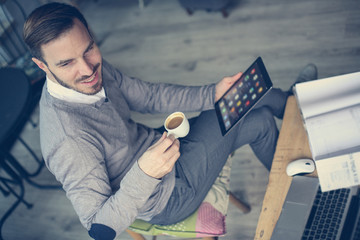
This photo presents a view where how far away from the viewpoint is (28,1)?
2.62m

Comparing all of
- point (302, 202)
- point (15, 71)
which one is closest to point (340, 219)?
point (302, 202)

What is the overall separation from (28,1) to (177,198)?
7.05 feet

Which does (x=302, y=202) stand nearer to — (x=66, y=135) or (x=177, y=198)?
(x=177, y=198)

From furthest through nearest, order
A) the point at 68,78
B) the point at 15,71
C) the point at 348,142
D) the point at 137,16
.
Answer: the point at 137,16
the point at 15,71
the point at 68,78
the point at 348,142

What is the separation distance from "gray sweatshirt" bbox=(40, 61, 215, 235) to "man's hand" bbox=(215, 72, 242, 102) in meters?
0.02

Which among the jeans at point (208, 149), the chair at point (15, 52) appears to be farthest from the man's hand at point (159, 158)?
the chair at point (15, 52)

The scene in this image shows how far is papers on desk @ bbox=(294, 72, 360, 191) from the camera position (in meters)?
0.98

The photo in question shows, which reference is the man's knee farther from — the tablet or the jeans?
the tablet

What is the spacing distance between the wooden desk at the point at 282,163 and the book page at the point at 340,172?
14cm

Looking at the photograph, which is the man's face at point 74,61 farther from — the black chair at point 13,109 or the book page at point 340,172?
the book page at point 340,172

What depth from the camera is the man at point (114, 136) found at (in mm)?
1063

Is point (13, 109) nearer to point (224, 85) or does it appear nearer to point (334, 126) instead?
point (224, 85)

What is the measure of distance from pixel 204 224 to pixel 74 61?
0.75 metres

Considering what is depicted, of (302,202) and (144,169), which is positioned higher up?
(144,169)
